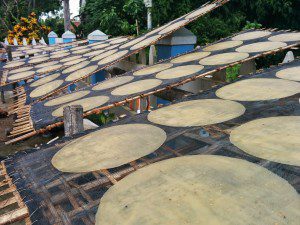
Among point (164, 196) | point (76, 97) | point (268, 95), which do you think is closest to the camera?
point (164, 196)

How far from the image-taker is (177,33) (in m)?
7.29

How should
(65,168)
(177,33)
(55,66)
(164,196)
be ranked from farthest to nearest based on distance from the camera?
1. (55,66)
2. (177,33)
3. (65,168)
4. (164,196)

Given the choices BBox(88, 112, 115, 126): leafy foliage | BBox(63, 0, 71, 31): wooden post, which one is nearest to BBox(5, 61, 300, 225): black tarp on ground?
BBox(88, 112, 115, 126): leafy foliage

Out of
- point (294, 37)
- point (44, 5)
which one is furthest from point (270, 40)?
point (44, 5)

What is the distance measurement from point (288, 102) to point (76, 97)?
3.20 m

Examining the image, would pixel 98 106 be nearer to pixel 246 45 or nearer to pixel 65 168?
pixel 65 168

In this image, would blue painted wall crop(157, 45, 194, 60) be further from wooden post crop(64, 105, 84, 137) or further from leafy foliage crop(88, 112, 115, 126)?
wooden post crop(64, 105, 84, 137)

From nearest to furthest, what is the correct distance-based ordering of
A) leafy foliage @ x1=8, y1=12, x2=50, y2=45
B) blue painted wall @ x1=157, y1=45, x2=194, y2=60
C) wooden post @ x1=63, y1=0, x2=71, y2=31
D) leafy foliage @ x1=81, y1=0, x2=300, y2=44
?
blue painted wall @ x1=157, y1=45, x2=194, y2=60, leafy foliage @ x1=81, y1=0, x2=300, y2=44, leafy foliage @ x1=8, y1=12, x2=50, y2=45, wooden post @ x1=63, y1=0, x2=71, y2=31

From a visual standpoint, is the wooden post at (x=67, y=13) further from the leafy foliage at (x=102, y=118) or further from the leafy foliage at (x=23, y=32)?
the leafy foliage at (x=102, y=118)

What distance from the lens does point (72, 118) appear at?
3.29 meters

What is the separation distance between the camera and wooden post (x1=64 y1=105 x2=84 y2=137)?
10.8 feet

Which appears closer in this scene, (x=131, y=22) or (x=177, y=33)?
(x=177, y=33)

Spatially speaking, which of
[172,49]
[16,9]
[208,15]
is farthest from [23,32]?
[172,49]

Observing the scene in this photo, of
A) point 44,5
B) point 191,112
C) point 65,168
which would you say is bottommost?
point 65,168
